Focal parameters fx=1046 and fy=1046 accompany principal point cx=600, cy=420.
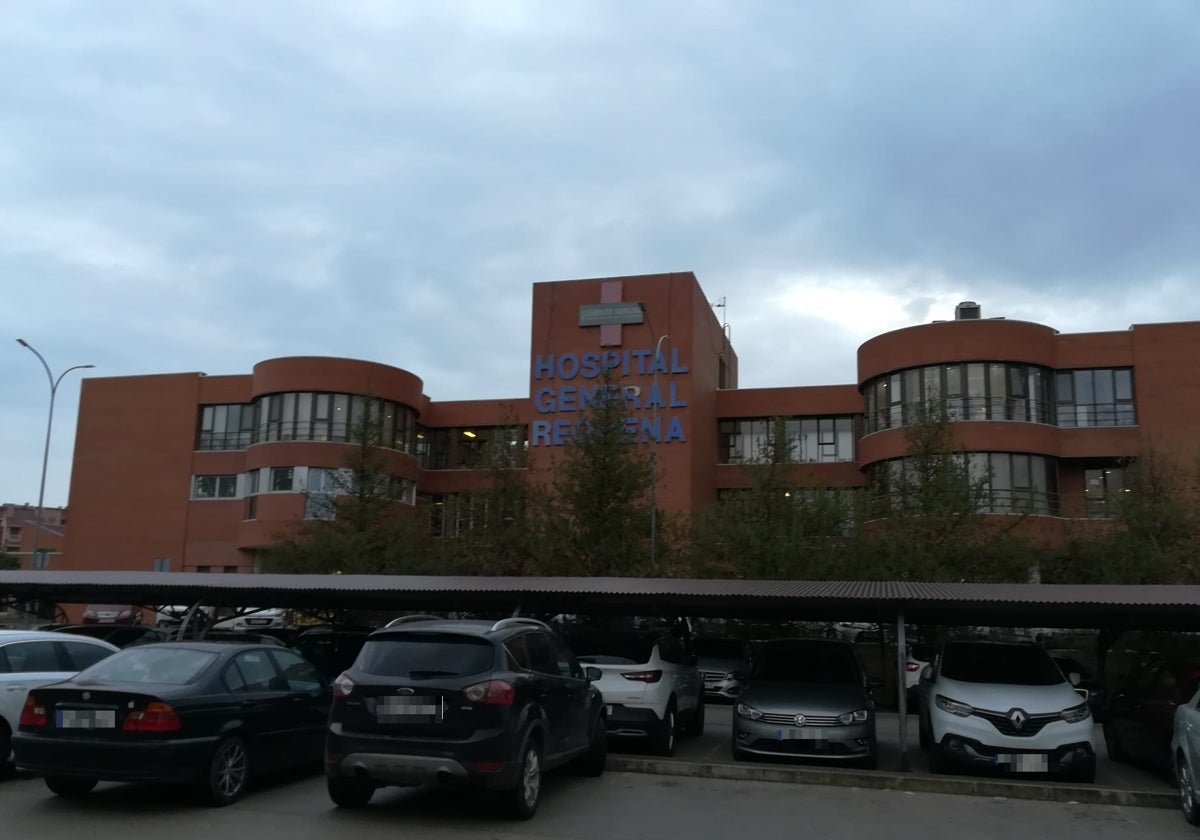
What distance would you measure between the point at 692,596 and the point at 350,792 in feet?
19.6

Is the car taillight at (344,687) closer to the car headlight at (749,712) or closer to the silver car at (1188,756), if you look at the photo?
the car headlight at (749,712)

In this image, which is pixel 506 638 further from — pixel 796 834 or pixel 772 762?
pixel 772 762

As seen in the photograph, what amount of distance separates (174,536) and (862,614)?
4204 centimetres

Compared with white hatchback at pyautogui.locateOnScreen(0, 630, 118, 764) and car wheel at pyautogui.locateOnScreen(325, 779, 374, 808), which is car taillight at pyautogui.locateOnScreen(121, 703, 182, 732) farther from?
white hatchback at pyautogui.locateOnScreen(0, 630, 118, 764)

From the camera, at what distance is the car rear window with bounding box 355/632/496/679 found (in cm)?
915

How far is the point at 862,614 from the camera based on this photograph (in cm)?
1589

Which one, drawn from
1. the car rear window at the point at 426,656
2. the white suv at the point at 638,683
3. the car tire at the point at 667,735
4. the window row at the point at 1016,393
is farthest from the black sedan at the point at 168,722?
the window row at the point at 1016,393

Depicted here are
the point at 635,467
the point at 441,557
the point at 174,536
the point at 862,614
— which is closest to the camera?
the point at 862,614

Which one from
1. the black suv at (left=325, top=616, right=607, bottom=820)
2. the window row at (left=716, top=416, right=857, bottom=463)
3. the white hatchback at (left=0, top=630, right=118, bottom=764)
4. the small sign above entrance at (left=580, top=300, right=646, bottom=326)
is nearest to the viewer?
the black suv at (left=325, top=616, right=607, bottom=820)

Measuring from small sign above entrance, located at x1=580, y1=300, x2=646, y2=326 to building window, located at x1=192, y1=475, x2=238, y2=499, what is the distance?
18.5 metres

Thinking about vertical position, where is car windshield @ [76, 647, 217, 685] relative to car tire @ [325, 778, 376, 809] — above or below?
above

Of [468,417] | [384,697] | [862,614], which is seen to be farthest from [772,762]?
[468,417]

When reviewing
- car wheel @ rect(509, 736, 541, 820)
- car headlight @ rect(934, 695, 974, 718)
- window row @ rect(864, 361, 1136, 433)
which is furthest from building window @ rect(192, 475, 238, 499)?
car wheel @ rect(509, 736, 541, 820)

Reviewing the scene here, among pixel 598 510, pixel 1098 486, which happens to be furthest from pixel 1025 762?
pixel 1098 486
